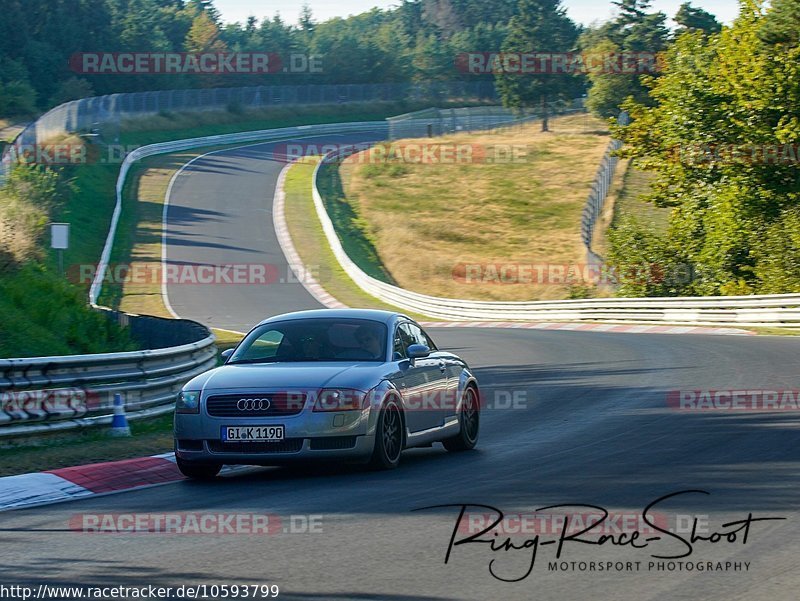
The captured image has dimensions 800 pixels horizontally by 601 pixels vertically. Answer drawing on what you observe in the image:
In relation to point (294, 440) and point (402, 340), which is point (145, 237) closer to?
point (402, 340)

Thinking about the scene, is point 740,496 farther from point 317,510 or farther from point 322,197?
point 322,197

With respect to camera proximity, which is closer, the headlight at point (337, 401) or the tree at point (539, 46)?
the headlight at point (337, 401)

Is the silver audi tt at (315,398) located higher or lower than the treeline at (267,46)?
lower

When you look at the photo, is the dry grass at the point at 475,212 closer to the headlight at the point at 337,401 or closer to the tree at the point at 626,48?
the tree at the point at 626,48

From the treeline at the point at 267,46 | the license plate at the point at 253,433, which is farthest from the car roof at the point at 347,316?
the treeline at the point at 267,46

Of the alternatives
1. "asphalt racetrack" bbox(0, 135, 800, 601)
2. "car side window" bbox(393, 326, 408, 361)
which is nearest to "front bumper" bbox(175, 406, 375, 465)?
"asphalt racetrack" bbox(0, 135, 800, 601)

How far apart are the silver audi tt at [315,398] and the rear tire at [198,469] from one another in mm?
12

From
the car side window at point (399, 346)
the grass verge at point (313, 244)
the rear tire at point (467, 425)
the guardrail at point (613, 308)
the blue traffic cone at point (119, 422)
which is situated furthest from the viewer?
the grass verge at point (313, 244)

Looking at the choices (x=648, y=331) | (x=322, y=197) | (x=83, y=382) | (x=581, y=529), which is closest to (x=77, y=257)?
(x=322, y=197)

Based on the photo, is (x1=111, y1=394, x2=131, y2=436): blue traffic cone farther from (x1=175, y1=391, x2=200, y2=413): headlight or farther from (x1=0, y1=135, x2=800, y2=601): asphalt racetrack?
(x1=175, y1=391, x2=200, y2=413): headlight

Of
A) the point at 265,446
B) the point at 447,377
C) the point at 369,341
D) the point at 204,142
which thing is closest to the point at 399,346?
the point at 369,341

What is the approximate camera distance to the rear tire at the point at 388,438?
32.9 feet

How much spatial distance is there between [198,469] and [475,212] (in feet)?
168

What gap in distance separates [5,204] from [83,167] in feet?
96.7
